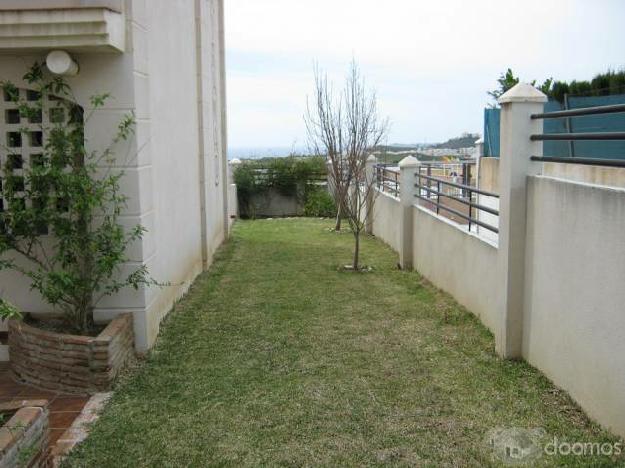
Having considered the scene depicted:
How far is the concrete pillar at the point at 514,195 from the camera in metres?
5.10

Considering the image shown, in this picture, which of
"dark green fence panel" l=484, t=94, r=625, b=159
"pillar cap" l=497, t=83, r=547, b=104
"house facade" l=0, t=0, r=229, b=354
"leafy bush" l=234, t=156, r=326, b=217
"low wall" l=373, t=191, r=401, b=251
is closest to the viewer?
"house facade" l=0, t=0, r=229, b=354

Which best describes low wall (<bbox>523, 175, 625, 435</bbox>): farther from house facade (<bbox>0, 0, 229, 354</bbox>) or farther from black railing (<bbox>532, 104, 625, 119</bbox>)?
house facade (<bbox>0, 0, 229, 354</bbox>)

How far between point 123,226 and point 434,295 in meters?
4.06

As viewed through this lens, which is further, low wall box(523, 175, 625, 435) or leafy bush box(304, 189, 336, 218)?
leafy bush box(304, 189, 336, 218)

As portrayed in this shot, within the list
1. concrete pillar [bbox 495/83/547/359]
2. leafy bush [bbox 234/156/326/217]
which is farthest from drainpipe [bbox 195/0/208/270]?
leafy bush [bbox 234/156/326/217]

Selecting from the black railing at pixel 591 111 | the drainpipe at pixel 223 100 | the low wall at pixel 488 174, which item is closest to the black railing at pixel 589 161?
the black railing at pixel 591 111

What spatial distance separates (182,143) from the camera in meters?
8.11

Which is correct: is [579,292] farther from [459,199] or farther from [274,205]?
[274,205]

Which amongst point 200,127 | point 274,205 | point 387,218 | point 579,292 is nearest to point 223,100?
point 200,127

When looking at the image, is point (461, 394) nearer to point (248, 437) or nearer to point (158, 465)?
point (248, 437)

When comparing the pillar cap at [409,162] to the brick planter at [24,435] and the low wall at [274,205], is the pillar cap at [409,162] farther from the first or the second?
the low wall at [274,205]

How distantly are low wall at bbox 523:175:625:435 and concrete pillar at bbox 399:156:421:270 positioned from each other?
4.65 meters

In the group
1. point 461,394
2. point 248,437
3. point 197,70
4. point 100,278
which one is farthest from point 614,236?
point 197,70

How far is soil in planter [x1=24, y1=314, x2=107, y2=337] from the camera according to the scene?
536cm
